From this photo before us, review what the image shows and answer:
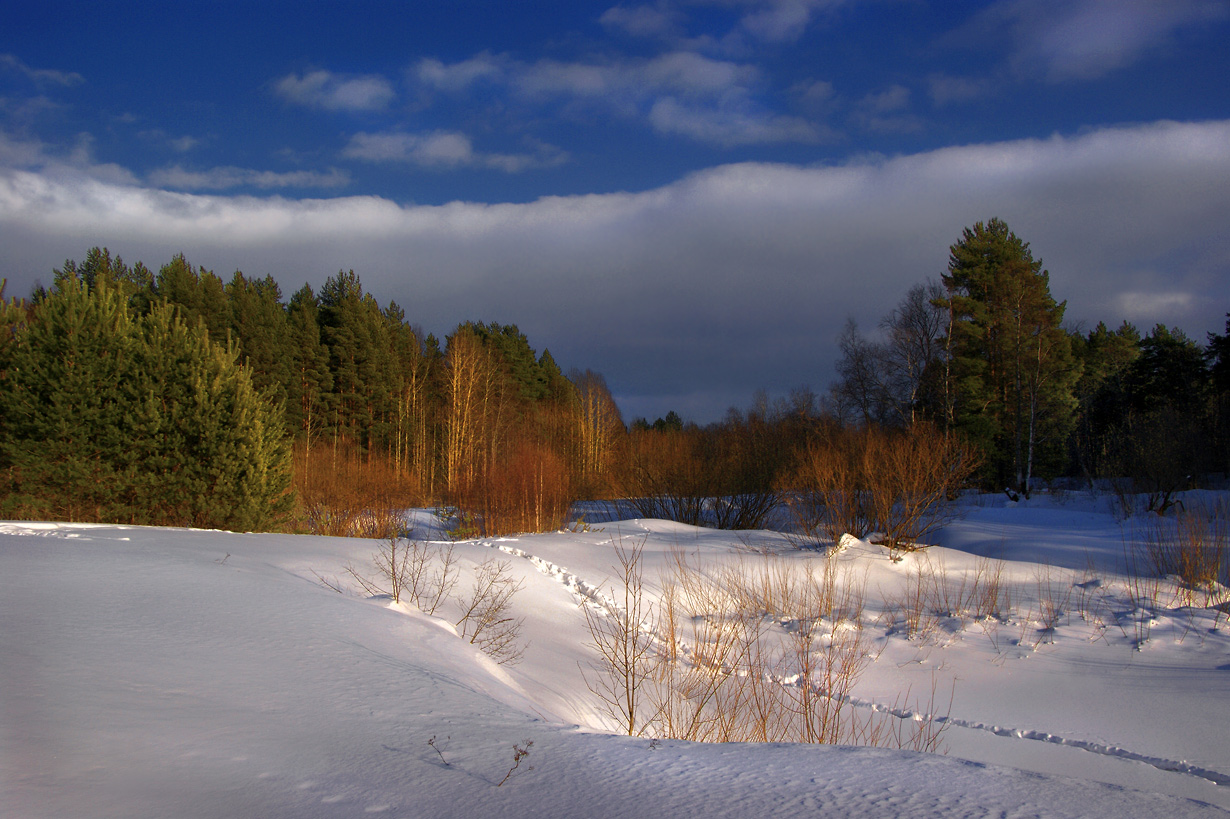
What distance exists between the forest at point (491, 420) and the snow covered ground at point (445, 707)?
4.00m

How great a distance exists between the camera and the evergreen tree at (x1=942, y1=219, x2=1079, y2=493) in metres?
29.6

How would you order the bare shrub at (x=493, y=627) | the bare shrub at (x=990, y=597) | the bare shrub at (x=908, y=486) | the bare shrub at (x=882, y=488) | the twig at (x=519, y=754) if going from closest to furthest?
the twig at (x=519, y=754)
the bare shrub at (x=493, y=627)
the bare shrub at (x=990, y=597)
the bare shrub at (x=908, y=486)
the bare shrub at (x=882, y=488)

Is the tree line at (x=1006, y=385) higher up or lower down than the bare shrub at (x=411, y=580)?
higher up

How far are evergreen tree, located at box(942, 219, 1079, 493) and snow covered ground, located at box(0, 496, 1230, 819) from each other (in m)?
20.1

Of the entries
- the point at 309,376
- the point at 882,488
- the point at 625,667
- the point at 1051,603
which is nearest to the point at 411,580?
the point at 625,667

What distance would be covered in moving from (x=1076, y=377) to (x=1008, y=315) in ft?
17.4

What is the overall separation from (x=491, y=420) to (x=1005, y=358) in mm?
24895

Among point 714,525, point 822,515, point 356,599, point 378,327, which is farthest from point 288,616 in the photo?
point 378,327

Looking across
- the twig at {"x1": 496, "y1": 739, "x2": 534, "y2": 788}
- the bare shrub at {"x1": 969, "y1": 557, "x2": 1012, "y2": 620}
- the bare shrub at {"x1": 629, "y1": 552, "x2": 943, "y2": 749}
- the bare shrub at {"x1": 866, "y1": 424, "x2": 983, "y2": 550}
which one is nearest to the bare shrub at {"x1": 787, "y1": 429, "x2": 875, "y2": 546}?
the bare shrub at {"x1": 866, "y1": 424, "x2": 983, "y2": 550}

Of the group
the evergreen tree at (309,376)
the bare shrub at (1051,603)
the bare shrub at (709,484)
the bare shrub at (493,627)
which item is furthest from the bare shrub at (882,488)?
the evergreen tree at (309,376)

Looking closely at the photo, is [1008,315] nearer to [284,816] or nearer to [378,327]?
[378,327]

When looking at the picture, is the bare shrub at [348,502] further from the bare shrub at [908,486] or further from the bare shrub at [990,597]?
the bare shrub at [990,597]

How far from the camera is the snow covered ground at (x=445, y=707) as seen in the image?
8.60 feet

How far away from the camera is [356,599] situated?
23.1 ft
